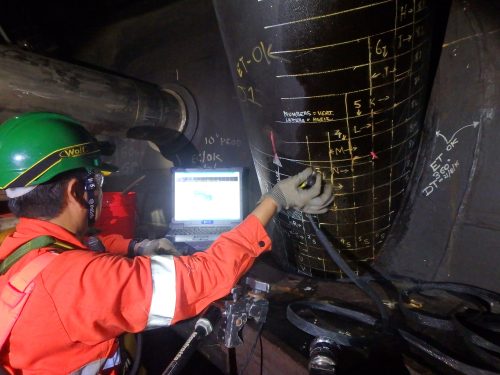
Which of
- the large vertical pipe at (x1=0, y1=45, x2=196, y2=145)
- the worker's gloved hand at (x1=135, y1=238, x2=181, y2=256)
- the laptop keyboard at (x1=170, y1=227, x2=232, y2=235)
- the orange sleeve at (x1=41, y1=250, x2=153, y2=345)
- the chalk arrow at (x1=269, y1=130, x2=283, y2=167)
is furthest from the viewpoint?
the laptop keyboard at (x1=170, y1=227, x2=232, y2=235)

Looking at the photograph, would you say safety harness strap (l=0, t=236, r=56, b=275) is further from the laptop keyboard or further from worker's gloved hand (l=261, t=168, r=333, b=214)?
the laptop keyboard

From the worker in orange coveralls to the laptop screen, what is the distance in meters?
1.66

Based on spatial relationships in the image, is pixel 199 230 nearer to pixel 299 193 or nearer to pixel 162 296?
pixel 299 193

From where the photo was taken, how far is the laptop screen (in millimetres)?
3143

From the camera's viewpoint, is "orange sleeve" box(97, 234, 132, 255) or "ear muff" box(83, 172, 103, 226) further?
"orange sleeve" box(97, 234, 132, 255)

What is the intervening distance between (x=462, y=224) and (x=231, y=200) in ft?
6.48

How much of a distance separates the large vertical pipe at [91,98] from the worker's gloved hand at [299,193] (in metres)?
2.05

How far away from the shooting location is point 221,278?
4.00 ft

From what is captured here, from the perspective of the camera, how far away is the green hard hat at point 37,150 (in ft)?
4.20

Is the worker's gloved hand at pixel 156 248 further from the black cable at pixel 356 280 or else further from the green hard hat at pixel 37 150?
the black cable at pixel 356 280

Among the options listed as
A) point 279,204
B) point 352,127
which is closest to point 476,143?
point 352,127

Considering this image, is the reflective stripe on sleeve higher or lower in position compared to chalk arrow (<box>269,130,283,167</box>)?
lower

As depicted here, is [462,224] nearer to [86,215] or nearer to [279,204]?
[279,204]

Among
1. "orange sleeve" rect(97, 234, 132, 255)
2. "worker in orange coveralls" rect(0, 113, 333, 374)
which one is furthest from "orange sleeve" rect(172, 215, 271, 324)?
"orange sleeve" rect(97, 234, 132, 255)
